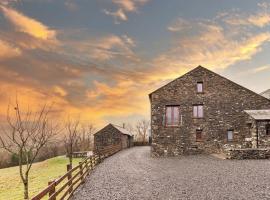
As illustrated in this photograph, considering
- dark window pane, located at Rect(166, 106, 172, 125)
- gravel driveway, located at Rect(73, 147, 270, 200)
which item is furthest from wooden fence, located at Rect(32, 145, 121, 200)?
dark window pane, located at Rect(166, 106, 172, 125)

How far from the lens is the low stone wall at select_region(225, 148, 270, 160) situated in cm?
2744

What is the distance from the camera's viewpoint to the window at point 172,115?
33.5 metres

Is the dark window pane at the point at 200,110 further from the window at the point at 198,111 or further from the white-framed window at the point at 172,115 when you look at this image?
the white-framed window at the point at 172,115

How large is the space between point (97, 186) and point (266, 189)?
785cm

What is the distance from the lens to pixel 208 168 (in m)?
22.0

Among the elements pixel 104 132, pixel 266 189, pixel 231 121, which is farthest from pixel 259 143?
pixel 104 132

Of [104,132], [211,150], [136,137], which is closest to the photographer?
[211,150]

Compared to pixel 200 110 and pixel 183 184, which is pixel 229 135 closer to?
pixel 200 110

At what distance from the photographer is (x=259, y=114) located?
31.1 m

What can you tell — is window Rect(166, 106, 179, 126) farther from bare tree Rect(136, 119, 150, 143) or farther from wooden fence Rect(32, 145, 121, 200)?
bare tree Rect(136, 119, 150, 143)

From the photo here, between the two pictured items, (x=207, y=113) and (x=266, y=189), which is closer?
(x=266, y=189)

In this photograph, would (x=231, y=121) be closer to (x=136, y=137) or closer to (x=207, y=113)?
(x=207, y=113)

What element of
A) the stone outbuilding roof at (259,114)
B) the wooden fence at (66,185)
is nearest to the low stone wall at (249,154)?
the stone outbuilding roof at (259,114)

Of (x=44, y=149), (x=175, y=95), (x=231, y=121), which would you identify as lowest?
Result: (x=44, y=149)
